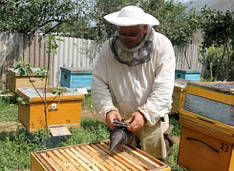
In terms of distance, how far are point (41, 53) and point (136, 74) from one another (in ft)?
16.8

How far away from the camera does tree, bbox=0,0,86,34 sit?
5.91 meters

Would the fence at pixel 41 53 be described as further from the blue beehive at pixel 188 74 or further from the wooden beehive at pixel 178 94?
the wooden beehive at pixel 178 94

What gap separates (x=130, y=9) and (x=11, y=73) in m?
3.92

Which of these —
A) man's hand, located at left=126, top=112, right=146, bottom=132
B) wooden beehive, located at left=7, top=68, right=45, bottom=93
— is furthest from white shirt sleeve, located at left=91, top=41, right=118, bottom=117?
wooden beehive, located at left=7, top=68, right=45, bottom=93

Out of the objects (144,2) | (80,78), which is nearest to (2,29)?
(80,78)

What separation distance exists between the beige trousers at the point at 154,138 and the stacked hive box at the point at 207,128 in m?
0.71

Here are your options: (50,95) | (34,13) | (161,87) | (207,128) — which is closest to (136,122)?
(161,87)

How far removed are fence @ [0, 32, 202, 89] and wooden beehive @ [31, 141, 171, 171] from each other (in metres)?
5.06

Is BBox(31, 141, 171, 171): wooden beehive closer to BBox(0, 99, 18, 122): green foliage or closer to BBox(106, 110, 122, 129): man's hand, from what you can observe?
BBox(106, 110, 122, 129): man's hand

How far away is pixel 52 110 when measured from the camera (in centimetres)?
328

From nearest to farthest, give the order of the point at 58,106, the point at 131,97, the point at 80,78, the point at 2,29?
the point at 131,97 → the point at 58,106 → the point at 80,78 → the point at 2,29

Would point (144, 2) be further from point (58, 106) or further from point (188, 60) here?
point (58, 106)

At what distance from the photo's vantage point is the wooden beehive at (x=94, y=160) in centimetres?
Answer: 127

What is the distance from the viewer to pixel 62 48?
267 inches
